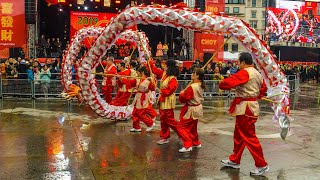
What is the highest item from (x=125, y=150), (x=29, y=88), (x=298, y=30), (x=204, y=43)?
(x=298, y=30)

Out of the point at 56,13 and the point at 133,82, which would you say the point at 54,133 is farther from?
the point at 56,13

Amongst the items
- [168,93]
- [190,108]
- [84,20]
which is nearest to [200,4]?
[84,20]

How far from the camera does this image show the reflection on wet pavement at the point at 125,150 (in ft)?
19.0

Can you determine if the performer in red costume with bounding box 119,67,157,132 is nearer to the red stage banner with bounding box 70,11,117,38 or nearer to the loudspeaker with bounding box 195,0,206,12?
the loudspeaker with bounding box 195,0,206,12

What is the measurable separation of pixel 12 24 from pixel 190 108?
1465cm

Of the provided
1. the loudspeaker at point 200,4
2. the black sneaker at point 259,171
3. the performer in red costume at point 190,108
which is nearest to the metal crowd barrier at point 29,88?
the loudspeaker at point 200,4

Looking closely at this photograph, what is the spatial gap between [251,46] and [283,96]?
0.93 metres

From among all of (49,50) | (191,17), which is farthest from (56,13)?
(191,17)

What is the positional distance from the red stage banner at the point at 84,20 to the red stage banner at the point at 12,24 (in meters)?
3.98

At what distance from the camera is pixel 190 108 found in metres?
7.14

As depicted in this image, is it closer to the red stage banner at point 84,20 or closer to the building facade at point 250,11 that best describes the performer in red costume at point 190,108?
the red stage banner at point 84,20

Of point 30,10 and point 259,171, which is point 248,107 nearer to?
point 259,171

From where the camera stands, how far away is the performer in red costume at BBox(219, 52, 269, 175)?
18.6ft

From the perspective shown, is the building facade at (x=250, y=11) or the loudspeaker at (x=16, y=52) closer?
the loudspeaker at (x=16, y=52)
